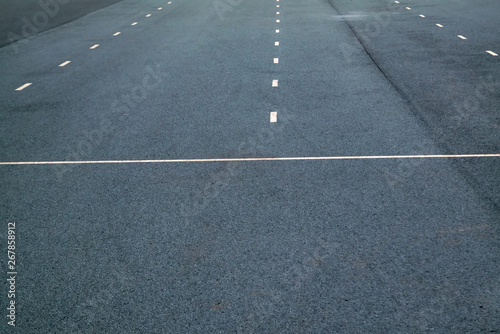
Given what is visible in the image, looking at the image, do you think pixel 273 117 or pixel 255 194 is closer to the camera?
pixel 255 194

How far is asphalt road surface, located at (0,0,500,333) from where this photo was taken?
175 inches

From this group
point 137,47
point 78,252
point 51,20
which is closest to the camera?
point 78,252

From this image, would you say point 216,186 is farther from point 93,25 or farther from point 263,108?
point 93,25

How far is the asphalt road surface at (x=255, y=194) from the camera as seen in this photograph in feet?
14.6

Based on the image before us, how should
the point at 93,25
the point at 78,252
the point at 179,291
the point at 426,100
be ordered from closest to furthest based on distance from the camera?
the point at 179,291 < the point at 78,252 < the point at 426,100 < the point at 93,25

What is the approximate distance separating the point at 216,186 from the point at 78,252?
211 centimetres

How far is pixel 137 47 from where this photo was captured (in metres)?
15.4

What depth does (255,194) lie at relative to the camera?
634 cm

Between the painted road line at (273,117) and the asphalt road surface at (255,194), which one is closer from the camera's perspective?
the asphalt road surface at (255,194)

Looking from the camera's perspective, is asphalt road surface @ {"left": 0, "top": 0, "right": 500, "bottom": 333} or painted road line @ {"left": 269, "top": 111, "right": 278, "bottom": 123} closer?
asphalt road surface @ {"left": 0, "top": 0, "right": 500, "bottom": 333}

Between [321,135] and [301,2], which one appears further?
[301,2]

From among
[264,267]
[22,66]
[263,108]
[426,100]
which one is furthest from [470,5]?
[264,267]

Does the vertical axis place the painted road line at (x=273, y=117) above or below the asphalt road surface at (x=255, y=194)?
below

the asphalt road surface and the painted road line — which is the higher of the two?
the asphalt road surface
